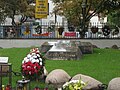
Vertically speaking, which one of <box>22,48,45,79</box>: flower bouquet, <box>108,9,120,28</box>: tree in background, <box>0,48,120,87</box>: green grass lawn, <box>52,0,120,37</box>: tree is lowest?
<box>0,48,120,87</box>: green grass lawn

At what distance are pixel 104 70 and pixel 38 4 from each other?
50.6ft

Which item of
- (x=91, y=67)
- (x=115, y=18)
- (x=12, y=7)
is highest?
(x=12, y=7)

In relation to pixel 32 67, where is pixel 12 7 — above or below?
above

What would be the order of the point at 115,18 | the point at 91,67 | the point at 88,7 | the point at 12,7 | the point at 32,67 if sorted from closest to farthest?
the point at 32,67 < the point at 91,67 < the point at 115,18 < the point at 88,7 < the point at 12,7

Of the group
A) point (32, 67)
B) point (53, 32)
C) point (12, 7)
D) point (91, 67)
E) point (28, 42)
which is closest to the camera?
point (32, 67)

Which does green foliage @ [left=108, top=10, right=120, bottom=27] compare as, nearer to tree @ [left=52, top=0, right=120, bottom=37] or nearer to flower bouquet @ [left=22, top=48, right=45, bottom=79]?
tree @ [left=52, top=0, right=120, bottom=37]

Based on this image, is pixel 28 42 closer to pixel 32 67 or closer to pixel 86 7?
pixel 86 7

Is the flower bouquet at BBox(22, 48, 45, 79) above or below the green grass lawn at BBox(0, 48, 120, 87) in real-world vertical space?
above

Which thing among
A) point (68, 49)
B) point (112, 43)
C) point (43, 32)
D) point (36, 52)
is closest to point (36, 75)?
point (36, 52)

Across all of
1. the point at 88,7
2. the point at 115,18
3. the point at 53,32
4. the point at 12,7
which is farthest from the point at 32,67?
the point at 12,7

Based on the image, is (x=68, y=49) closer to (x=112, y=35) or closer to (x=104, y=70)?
(x=104, y=70)

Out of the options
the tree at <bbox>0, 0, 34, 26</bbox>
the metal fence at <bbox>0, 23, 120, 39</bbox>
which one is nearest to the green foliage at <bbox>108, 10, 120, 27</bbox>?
the metal fence at <bbox>0, 23, 120, 39</bbox>

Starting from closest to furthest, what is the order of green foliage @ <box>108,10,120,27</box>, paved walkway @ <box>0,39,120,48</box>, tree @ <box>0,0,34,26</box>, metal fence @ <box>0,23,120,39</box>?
paved walkway @ <box>0,39,120,48</box> < metal fence @ <box>0,23,120,39</box> < green foliage @ <box>108,10,120,27</box> < tree @ <box>0,0,34,26</box>

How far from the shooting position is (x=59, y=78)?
Answer: 9875mm
